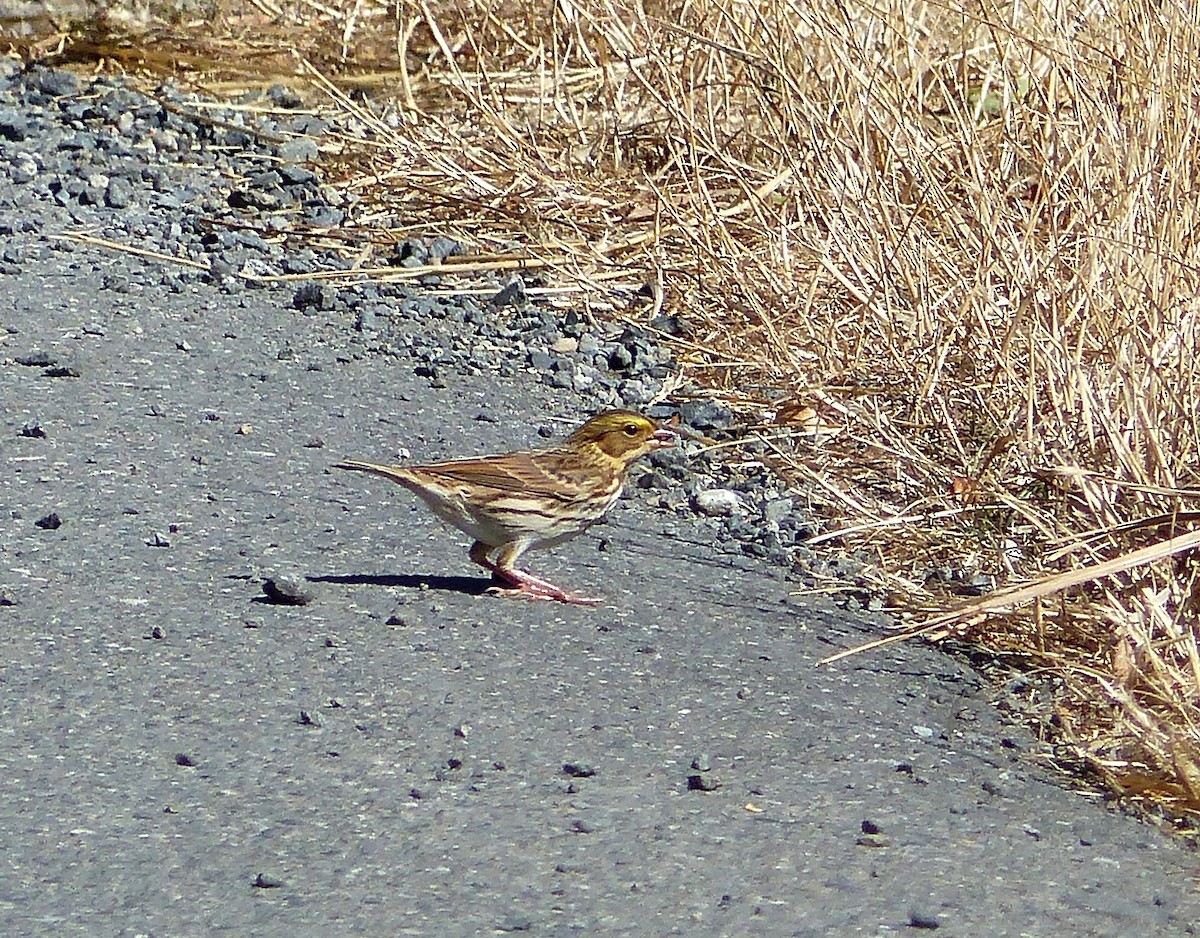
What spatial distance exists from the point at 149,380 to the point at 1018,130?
3215 millimetres

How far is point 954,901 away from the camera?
14.1 ft

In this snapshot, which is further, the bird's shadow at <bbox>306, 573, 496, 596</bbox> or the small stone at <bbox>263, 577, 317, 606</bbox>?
the bird's shadow at <bbox>306, 573, 496, 596</bbox>

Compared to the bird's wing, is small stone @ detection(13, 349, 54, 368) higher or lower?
lower

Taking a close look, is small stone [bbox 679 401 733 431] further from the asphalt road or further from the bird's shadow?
the bird's shadow

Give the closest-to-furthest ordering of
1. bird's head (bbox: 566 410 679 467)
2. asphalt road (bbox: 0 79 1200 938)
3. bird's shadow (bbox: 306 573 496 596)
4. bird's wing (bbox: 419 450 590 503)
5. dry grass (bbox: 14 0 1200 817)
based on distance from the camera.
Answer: asphalt road (bbox: 0 79 1200 938), dry grass (bbox: 14 0 1200 817), bird's shadow (bbox: 306 573 496 596), bird's wing (bbox: 419 450 590 503), bird's head (bbox: 566 410 679 467)

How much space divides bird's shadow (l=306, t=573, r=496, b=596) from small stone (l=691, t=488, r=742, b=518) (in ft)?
3.13

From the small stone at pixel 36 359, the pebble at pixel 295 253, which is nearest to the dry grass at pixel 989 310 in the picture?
the pebble at pixel 295 253

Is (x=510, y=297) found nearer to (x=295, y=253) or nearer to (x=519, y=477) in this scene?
(x=295, y=253)

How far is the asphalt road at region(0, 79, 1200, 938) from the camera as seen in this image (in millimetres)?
4258

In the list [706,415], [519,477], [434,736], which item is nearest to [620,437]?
[519,477]

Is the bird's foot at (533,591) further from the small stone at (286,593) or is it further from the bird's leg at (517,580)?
the small stone at (286,593)

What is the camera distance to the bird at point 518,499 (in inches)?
247

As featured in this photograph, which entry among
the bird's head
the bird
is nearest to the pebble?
the bird's head

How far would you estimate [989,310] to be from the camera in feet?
21.1
